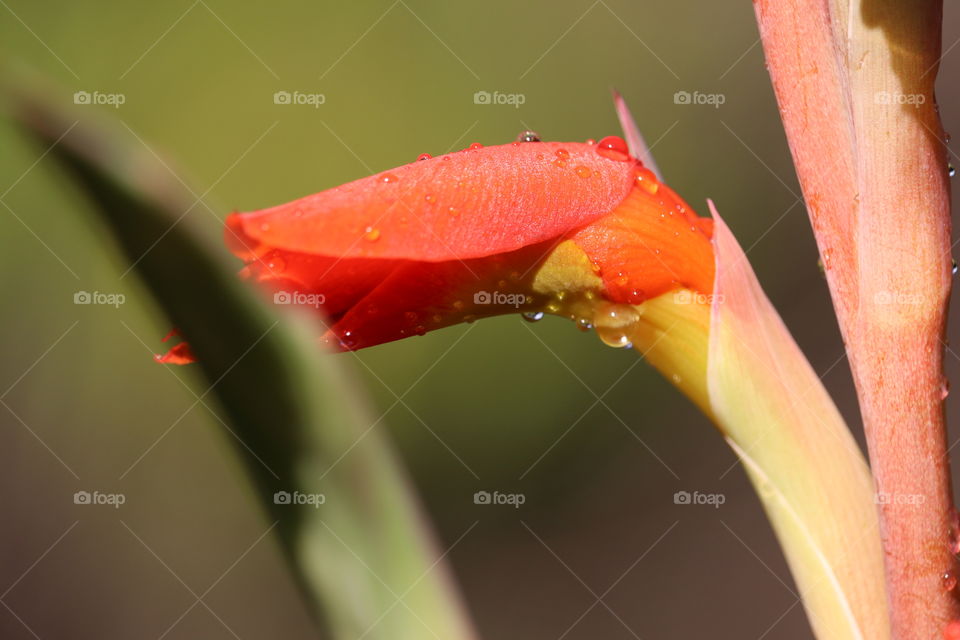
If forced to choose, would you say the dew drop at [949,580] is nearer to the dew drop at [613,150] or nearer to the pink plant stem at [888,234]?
the pink plant stem at [888,234]

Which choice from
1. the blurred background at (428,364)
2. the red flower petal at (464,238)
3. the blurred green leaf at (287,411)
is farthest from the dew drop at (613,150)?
Answer: the blurred background at (428,364)

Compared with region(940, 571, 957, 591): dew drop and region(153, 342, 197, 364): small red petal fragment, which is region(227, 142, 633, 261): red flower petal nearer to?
region(153, 342, 197, 364): small red petal fragment

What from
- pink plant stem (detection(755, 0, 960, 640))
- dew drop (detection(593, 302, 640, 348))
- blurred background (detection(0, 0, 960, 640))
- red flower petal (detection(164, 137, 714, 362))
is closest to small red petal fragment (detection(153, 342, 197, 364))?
red flower petal (detection(164, 137, 714, 362))

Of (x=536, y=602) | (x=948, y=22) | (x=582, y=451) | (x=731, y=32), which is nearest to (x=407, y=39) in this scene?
(x=731, y=32)

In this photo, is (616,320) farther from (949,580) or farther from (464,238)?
(949,580)

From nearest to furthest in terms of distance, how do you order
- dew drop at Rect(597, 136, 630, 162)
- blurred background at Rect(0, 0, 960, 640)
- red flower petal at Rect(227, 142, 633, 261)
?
1. red flower petal at Rect(227, 142, 633, 261)
2. dew drop at Rect(597, 136, 630, 162)
3. blurred background at Rect(0, 0, 960, 640)

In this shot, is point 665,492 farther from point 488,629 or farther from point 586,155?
point 586,155

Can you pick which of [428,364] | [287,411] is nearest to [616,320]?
[287,411]
